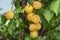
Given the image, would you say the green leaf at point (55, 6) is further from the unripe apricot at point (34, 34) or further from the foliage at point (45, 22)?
the unripe apricot at point (34, 34)

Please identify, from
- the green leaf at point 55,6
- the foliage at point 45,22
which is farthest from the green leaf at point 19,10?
the green leaf at point 55,6

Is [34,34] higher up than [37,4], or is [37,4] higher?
[37,4]

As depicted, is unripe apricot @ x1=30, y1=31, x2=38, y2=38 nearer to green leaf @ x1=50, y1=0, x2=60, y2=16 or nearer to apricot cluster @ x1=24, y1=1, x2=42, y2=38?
apricot cluster @ x1=24, y1=1, x2=42, y2=38

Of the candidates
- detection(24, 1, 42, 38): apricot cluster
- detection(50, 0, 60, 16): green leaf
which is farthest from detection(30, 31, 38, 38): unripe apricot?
detection(50, 0, 60, 16): green leaf

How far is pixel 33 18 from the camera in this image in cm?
81

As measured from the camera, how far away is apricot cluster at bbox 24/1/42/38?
0.80m

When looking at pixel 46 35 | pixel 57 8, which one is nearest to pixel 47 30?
pixel 46 35

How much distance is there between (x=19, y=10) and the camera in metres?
0.81

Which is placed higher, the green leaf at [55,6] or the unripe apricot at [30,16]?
the green leaf at [55,6]

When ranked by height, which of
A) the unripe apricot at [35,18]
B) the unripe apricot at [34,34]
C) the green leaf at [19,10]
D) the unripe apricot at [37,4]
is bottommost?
the unripe apricot at [34,34]

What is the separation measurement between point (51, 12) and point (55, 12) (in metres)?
0.04

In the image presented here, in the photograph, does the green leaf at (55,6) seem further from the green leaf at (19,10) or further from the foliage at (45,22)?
the green leaf at (19,10)

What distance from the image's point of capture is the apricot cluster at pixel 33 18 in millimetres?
803

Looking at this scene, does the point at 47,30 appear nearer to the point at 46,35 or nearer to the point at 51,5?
the point at 46,35
